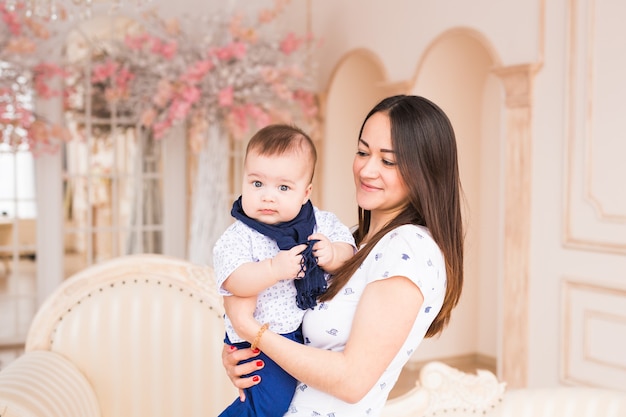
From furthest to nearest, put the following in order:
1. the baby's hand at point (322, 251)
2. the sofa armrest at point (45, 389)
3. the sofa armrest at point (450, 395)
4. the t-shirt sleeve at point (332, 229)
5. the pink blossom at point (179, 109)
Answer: the pink blossom at point (179, 109), the sofa armrest at point (450, 395), the sofa armrest at point (45, 389), the t-shirt sleeve at point (332, 229), the baby's hand at point (322, 251)

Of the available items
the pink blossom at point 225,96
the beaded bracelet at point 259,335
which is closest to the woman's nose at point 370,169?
the beaded bracelet at point 259,335

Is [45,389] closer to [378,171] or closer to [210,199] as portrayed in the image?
[378,171]

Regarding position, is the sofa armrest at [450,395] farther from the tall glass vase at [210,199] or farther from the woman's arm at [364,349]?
the tall glass vase at [210,199]

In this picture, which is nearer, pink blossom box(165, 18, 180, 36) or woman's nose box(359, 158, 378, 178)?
woman's nose box(359, 158, 378, 178)

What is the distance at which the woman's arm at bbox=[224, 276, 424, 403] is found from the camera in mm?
1324

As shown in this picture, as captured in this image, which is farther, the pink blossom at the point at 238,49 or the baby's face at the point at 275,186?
the pink blossom at the point at 238,49

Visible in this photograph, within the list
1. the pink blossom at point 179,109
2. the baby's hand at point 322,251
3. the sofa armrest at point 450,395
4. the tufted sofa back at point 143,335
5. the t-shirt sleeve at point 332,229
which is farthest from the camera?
the pink blossom at point 179,109

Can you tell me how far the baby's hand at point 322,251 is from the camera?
Result: 143cm

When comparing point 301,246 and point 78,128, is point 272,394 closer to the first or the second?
point 301,246

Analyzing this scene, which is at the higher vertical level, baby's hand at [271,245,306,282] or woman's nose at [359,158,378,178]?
woman's nose at [359,158,378,178]

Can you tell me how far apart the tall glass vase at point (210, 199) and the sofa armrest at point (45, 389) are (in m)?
2.56

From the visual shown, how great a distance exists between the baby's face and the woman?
14 cm

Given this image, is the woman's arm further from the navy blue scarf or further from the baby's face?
the baby's face

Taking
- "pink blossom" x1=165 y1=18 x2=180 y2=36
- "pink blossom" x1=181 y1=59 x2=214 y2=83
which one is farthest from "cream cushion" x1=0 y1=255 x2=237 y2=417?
"pink blossom" x1=165 y1=18 x2=180 y2=36
